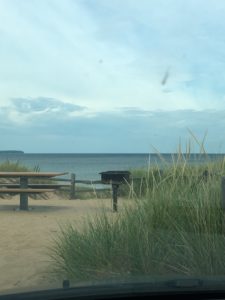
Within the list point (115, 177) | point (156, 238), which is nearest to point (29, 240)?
point (156, 238)

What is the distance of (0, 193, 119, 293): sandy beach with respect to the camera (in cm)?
591

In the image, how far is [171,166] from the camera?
268 inches

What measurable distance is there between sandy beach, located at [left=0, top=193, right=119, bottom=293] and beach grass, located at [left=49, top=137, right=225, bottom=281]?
14.4 inches

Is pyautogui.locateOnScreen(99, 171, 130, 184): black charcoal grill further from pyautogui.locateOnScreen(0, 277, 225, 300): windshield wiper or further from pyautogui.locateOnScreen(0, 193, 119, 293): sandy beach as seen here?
pyautogui.locateOnScreen(0, 277, 225, 300): windshield wiper

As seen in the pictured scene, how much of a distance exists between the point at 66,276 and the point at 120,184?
614 cm

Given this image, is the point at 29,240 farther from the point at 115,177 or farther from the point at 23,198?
the point at 23,198

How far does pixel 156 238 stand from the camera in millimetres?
5449

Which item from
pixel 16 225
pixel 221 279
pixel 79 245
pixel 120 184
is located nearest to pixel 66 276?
pixel 79 245

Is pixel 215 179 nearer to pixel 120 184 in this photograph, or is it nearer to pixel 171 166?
pixel 171 166

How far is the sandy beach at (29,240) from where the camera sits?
5.91m

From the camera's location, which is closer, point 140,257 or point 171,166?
point 140,257

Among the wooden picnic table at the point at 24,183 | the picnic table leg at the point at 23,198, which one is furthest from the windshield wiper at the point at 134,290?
the picnic table leg at the point at 23,198

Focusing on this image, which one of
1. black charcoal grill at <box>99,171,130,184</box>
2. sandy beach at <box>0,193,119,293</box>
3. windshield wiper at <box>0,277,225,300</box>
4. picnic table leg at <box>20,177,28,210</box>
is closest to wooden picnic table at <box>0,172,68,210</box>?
picnic table leg at <box>20,177,28,210</box>

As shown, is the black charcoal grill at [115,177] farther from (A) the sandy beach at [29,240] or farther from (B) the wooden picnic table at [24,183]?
(B) the wooden picnic table at [24,183]
